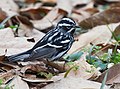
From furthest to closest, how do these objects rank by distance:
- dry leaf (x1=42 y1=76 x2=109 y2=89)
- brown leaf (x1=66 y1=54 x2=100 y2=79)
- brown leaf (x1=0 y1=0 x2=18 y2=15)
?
brown leaf (x1=0 y1=0 x2=18 y2=15) < brown leaf (x1=66 y1=54 x2=100 y2=79) < dry leaf (x1=42 y1=76 x2=109 y2=89)

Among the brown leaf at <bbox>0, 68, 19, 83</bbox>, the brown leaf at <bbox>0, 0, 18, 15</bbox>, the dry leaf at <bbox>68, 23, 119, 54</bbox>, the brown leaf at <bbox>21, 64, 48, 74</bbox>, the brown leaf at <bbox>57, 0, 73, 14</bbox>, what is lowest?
the brown leaf at <bbox>57, 0, 73, 14</bbox>

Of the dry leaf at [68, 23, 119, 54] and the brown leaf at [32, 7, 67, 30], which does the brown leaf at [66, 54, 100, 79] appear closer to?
the dry leaf at [68, 23, 119, 54]

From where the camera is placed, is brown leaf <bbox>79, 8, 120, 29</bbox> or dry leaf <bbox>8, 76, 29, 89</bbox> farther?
brown leaf <bbox>79, 8, 120, 29</bbox>

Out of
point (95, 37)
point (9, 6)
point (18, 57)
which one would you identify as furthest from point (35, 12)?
point (18, 57)

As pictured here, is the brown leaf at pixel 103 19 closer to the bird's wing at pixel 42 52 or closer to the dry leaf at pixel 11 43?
the dry leaf at pixel 11 43

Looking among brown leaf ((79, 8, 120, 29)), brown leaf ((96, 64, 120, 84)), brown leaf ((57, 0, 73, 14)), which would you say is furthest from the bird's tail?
brown leaf ((57, 0, 73, 14))

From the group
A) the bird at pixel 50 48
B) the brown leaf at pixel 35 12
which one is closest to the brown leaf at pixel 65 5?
the brown leaf at pixel 35 12

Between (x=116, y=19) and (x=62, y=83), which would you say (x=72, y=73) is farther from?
(x=116, y=19)

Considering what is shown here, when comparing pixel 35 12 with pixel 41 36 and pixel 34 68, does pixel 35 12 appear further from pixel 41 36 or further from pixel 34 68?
pixel 34 68

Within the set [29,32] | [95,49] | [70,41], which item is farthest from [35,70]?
[29,32]
